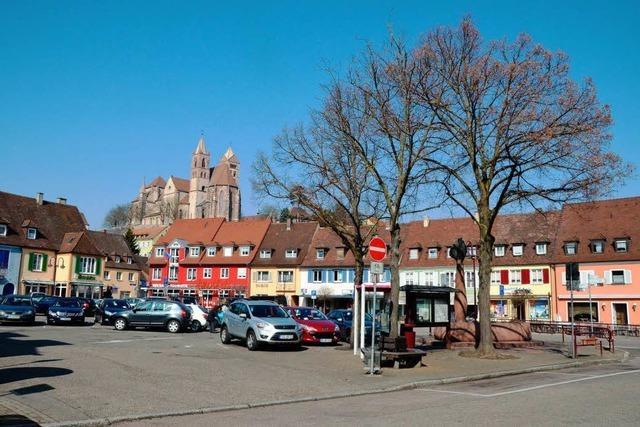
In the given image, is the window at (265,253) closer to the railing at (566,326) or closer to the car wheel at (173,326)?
the railing at (566,326)

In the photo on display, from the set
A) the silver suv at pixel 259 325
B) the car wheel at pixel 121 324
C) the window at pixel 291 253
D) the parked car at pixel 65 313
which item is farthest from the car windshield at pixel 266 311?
the window at pixel 291 253

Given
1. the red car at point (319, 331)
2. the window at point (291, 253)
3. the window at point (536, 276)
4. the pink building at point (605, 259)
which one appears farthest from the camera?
the window at point (291, 253)

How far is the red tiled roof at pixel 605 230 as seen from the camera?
5188cm

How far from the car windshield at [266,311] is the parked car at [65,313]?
633 inches

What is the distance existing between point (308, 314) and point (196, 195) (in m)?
162

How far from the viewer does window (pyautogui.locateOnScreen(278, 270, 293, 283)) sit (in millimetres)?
70000

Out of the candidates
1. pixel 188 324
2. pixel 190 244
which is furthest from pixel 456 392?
pixel 190 244

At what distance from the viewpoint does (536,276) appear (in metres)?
56.3

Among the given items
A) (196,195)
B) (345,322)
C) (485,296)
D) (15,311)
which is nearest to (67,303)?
(15,311)

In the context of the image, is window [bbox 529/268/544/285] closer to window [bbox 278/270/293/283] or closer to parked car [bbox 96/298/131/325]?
window [bbox 278/270/293/283]

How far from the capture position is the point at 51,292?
64.4 metres

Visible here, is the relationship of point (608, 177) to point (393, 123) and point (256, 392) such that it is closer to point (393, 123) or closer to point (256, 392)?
point (393, 123)

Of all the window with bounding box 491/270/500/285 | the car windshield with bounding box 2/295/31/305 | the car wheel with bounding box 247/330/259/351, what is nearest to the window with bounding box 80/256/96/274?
the car windshield with bounding box 2/295/31/305

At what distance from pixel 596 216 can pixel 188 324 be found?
4090 centimetres
